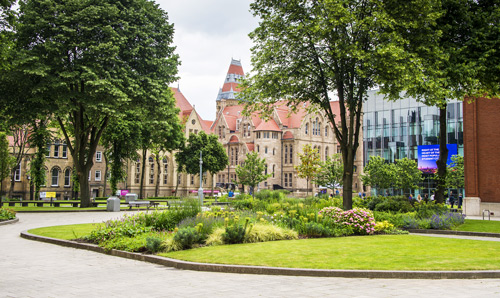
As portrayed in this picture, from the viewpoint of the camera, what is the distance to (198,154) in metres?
71.9

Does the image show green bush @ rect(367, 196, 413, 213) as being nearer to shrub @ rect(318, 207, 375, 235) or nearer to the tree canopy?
shrub @ rect(318, 207, 375, 235)

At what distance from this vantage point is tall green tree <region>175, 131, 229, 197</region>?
71.8m

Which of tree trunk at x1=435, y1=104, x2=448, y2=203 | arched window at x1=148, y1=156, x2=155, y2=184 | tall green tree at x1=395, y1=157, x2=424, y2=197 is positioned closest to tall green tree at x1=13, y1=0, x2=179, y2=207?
tree trunk at x1=435, y1=104, x2=448, y2=203

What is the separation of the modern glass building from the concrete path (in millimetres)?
61674

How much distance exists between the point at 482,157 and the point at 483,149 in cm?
55

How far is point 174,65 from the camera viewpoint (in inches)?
1355

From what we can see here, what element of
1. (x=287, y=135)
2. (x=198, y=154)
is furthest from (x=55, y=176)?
(x=287, y=135)

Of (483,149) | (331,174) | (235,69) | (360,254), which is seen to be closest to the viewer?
(360,254)

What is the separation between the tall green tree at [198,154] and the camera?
71812 millimetres

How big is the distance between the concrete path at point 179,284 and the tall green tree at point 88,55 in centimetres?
1990

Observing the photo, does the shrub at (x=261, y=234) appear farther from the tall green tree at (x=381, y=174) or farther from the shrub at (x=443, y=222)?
the tall green tree at (x=381, y=174)

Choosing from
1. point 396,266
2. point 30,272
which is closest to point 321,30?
point 396,266

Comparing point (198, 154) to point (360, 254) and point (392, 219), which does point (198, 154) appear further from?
point (360, 254)

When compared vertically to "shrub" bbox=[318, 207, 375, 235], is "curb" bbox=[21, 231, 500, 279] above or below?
below
